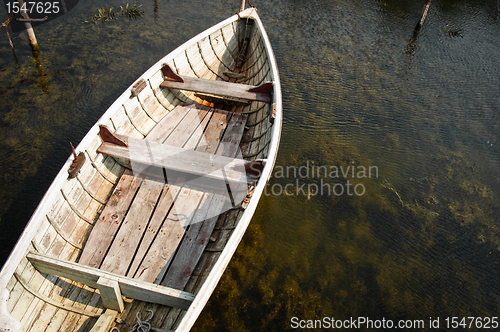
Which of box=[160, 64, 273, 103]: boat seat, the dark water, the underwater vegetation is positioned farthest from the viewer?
the underwater vegetation

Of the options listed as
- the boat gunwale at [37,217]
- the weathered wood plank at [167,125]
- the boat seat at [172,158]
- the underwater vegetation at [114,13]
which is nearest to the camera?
the boat gunwale at [37,217]

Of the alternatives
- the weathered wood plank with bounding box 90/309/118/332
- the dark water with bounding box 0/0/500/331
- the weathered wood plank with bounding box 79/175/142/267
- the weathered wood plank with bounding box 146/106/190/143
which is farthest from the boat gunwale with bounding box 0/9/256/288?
the dark water with bounding box 0/0/500/331

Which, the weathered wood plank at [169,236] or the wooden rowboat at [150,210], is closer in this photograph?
the wooden rowboat at [150,210]

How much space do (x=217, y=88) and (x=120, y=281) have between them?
4.25 m

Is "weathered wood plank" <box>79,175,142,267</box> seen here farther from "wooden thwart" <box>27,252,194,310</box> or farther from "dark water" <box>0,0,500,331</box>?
"dark water" <box>0,0,500,331</box>

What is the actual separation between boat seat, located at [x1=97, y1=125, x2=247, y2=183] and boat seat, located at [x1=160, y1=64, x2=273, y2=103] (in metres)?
1.84

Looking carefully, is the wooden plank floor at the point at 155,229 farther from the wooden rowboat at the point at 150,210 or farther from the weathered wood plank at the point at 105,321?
the weathered wood plank at the point at 105,321

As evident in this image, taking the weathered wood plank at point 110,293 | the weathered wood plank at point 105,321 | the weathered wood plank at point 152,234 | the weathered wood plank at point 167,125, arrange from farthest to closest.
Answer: the weathered wood plank at point 167,125 < the weathered wood plank at point 152,234 < the weathered wood plank at point 105,321 < the weathered wood plank at point 110,293

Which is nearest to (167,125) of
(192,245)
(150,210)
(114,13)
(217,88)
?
(217,88)

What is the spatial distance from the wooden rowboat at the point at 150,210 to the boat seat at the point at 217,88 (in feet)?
A: 0.07

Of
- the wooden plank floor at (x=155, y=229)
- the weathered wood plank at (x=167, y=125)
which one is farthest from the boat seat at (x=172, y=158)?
the weathered wood plank at (x=167, y=125)

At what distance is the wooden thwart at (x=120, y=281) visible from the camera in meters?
3.55

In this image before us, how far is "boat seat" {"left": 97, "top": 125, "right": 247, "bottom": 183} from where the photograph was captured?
4.85 metres

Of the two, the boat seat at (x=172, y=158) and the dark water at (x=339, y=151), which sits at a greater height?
the boat seat at (x=172, y=158)
